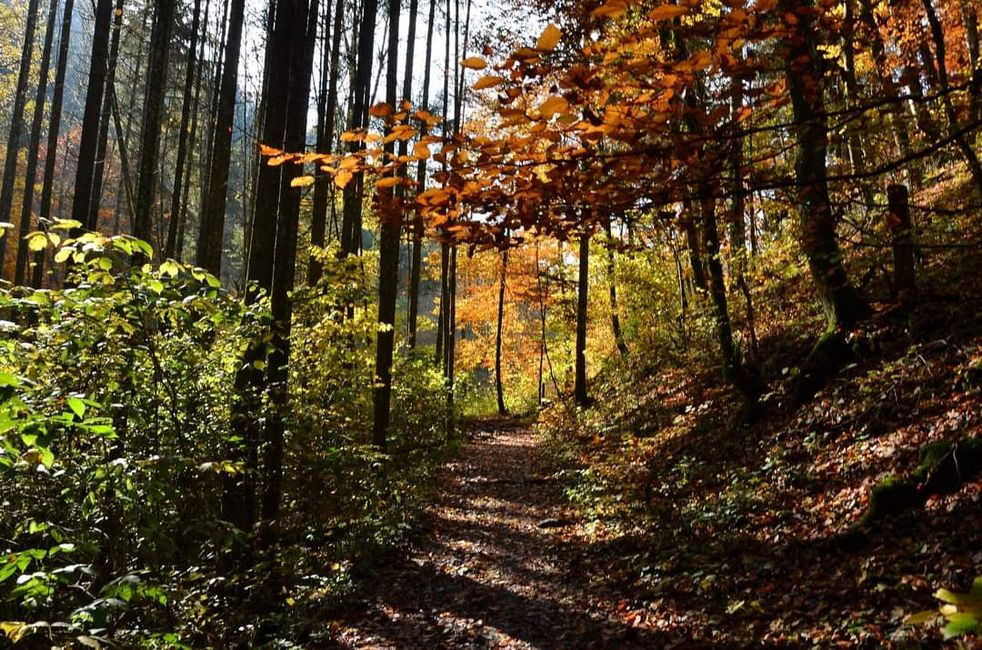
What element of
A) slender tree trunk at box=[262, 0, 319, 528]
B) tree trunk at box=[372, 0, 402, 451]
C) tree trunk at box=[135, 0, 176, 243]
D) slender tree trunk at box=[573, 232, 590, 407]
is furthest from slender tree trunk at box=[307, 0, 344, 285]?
slender tree trunk at box=[573, 232, 590, 407]

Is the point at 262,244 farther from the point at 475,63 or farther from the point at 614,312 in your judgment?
the point at 614,312

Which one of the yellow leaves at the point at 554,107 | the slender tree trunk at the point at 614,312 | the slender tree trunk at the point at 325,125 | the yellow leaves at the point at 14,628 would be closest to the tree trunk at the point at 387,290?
the slender tree trunk at the point at 325,125

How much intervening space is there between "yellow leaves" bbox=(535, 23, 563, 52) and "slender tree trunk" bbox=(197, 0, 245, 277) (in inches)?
450

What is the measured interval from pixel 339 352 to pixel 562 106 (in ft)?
21.9

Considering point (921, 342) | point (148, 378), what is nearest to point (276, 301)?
point (148, 378)

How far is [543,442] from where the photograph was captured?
1633 cm

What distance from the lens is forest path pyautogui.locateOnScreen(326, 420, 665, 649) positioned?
5332mm

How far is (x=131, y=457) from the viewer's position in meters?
3.42

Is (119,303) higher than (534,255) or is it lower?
lower

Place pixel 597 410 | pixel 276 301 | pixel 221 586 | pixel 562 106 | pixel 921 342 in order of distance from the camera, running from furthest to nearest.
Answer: pixel 597 410, pixel 921 342, pixel 276 301, pixel 221 586, pixel 562 106

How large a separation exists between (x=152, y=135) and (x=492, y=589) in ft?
28.9

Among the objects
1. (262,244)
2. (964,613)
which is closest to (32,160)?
(262,244)

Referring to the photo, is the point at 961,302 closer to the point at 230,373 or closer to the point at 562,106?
the point at 562,106

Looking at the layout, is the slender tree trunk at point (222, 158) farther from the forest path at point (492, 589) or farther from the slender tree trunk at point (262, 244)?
the forest path at point (492, 589)
